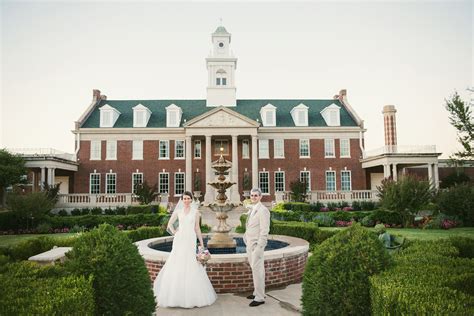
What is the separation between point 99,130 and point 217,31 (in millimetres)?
17333

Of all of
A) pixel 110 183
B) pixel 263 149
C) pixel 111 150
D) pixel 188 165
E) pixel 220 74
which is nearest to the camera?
pixel 188 165

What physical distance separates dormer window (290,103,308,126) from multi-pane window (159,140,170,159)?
45.7 ft

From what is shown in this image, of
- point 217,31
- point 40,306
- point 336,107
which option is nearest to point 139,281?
point 40,306

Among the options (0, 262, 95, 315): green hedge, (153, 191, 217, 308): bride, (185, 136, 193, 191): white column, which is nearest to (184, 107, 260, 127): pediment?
(185, 136, 193, 191): white column

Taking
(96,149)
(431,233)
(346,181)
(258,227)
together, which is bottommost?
(431,233)

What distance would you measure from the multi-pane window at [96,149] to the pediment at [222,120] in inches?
380

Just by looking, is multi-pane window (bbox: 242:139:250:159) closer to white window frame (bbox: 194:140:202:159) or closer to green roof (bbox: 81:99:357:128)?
green roof (bbox: 81:99:357:128)

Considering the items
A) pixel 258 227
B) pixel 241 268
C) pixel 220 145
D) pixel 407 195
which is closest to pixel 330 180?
pixel 220 145

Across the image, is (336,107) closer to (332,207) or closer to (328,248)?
(332,207)

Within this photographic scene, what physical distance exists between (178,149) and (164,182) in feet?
12.3

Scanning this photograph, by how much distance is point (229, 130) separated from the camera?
113ft

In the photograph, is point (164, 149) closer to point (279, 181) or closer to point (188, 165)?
point (188, 165)

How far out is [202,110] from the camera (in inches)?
1537

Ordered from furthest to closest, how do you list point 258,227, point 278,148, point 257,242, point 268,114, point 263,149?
point 268,114
point 278,148
point 263,149
point 258,227
point 257,242
